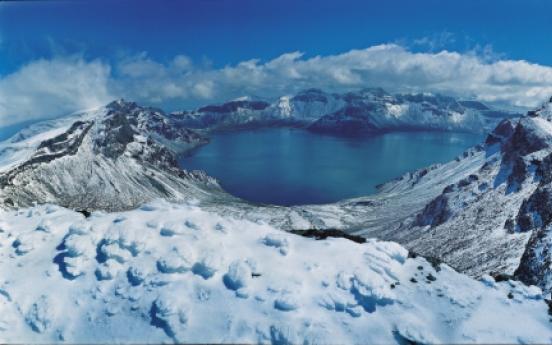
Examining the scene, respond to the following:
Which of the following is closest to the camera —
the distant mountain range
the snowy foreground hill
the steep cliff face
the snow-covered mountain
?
the snowy foreground hill

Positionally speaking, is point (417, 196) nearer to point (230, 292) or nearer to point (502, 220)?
point (502, 220)

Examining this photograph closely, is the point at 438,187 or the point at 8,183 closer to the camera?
the point at 8,183

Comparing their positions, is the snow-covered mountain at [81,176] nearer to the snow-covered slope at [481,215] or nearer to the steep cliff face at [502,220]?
the snow-covered slope at [481,215]

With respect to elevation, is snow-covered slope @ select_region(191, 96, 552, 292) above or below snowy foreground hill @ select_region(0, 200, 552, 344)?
below

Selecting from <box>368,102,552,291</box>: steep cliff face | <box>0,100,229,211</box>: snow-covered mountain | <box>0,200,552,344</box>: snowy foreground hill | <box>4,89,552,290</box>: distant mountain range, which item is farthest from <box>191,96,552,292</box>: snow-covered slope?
<box>0,100,229,211</box>: snow-covered mountain

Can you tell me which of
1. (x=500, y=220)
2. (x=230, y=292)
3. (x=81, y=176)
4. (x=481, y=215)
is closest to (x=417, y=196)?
(x=481, y=215)

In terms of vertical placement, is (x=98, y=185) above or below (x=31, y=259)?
below

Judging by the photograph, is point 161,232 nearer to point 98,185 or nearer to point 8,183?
point 8,183

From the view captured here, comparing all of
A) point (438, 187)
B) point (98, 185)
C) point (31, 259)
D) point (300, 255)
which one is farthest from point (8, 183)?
point (438, 187)

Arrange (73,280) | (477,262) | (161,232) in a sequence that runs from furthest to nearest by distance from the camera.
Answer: (477,262) → (161,232) → (73,280)

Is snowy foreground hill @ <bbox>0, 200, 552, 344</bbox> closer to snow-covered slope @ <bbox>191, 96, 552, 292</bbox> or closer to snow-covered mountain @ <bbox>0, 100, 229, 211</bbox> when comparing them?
snow-covered slope @ <bbox>191, 96, 552, 292</bbox>
